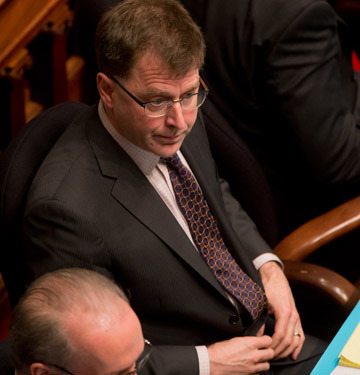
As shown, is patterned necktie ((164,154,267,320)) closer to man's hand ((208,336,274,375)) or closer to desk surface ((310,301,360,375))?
man's hand ((208,336,274,375))

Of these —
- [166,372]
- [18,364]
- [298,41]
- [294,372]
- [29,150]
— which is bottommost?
[294,372]

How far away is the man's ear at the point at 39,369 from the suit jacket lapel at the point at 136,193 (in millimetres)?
418

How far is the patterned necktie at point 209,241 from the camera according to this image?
1.70 m

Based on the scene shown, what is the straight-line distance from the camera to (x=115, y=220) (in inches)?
60.3

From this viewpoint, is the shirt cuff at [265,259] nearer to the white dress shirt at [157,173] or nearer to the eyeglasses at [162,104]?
the white dress shirt at [157,173]

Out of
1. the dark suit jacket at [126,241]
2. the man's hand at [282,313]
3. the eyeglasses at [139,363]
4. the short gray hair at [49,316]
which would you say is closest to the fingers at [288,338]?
the man's hand at [282,313]

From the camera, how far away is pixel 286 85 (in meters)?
1.94

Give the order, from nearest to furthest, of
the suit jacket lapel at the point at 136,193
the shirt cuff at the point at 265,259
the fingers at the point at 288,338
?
1. the suit jacket lapel at the point at 136,193
2. the fingers at the point at 288,338
3. the shirt cuff at the point at 265,259

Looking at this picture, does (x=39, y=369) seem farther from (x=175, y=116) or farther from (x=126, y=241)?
(x=175, y=116)

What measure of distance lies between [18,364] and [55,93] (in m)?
1.72

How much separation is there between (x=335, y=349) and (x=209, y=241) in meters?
0.35

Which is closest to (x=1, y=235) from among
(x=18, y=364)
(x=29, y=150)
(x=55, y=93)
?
(x=29, y=150)

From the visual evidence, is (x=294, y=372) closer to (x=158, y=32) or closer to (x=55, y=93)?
(x=158, y=32)

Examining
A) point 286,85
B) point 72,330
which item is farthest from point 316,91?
point 72,330
